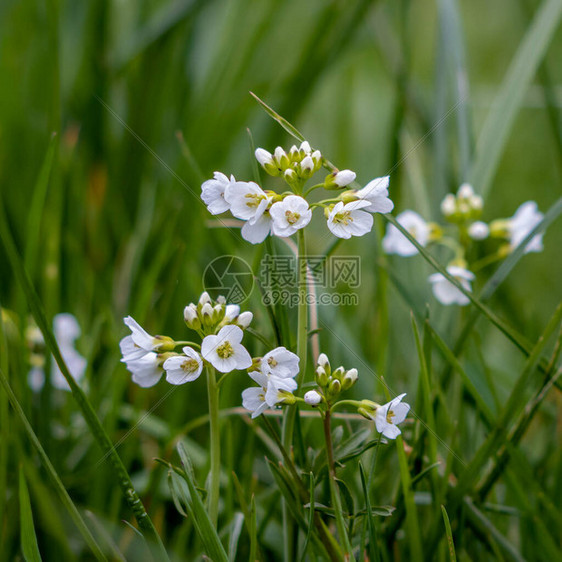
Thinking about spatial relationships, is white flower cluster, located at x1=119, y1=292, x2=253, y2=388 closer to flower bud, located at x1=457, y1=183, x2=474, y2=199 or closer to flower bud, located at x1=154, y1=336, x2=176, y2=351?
flower bud, located at x1=154, y1=336, x2=176, y2=351

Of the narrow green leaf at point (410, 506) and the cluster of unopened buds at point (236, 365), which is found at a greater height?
the cluster of unopened buds at point (236, 365)

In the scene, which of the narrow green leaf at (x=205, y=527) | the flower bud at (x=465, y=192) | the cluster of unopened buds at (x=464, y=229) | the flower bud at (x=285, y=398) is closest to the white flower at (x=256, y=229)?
the flower bud at (x=285, y=398)

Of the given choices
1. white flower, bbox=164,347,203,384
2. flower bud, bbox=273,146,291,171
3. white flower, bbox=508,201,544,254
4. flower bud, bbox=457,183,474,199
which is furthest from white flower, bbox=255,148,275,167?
white flower, bbox=508,201,544,254

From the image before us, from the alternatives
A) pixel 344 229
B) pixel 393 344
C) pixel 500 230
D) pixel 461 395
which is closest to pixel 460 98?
pixel 500 230

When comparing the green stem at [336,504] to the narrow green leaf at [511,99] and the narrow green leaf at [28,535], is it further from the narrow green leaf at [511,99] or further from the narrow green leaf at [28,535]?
the narrow green leaf at [511,99]

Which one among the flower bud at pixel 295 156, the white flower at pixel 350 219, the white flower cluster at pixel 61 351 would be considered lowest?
the white flower cluster at pixel 61 351

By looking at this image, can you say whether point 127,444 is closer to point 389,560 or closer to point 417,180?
point 389,560

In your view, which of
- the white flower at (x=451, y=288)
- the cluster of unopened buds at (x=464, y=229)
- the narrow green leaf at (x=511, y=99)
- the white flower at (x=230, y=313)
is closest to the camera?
the white flower at (x=230, y=313)

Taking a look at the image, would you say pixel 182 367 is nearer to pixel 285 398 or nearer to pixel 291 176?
pixel 285 398
